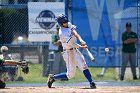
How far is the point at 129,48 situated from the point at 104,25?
1030 mm

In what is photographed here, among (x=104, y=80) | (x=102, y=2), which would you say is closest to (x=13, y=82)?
(x=104, y=80)

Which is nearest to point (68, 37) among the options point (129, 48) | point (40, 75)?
point (129, 48)

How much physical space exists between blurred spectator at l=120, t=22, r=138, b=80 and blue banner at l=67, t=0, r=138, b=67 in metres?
0.28

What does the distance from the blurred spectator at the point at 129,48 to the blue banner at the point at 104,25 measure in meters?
0.28

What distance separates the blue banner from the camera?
1508 cm

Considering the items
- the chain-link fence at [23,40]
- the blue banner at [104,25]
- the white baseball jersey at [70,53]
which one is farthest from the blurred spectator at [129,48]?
the white baseball jersey at [70,53]

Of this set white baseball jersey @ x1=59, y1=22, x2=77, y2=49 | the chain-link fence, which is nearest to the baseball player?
white baseball jersey @ x1=59, y1=22, x2=77, y2=49

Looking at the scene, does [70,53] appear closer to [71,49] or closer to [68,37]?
[71,49]

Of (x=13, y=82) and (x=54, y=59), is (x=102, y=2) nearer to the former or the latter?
(x=54, y=59)

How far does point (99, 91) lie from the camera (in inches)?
413

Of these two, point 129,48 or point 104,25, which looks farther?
point 104,25

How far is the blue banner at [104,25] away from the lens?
49.5 ft

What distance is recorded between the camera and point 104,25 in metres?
15.1

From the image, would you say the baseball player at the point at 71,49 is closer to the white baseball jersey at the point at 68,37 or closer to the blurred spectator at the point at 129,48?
the white baseball jersey at the point at 68,37
